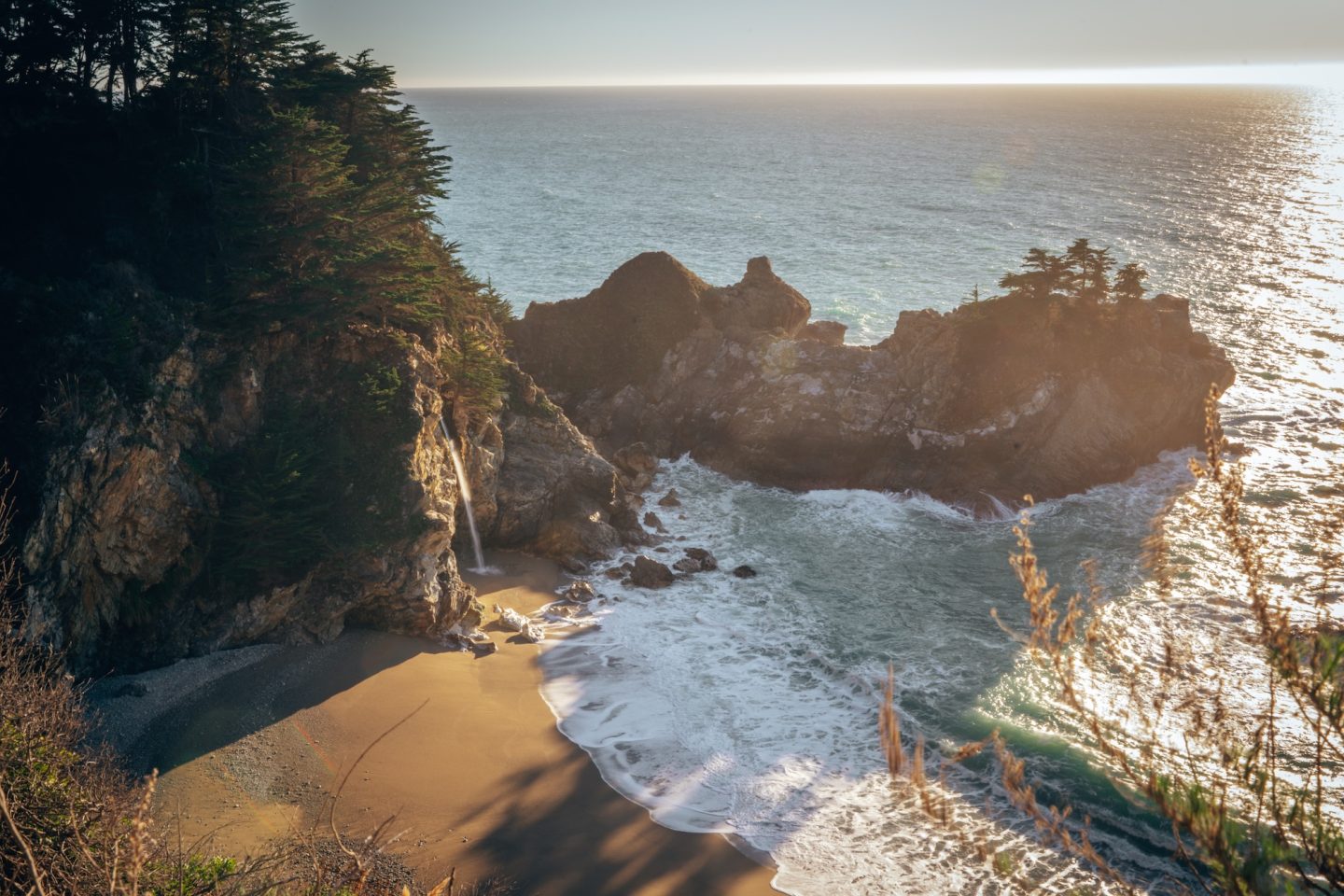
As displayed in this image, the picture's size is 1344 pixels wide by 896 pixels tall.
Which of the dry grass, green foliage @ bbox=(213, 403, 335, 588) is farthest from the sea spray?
green foliage @ bbox=(213, 403, 335, 588)

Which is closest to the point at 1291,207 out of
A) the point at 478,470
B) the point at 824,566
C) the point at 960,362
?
the point at 960,362

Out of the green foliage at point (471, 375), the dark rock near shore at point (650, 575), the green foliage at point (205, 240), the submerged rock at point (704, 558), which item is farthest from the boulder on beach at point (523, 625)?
the green foliage at point (471, 375)

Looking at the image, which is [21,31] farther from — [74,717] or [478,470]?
[74,717]

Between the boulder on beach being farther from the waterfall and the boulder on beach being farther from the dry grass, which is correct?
the dry grass

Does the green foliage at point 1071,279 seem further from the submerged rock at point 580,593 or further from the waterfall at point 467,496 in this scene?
the waterfall at point 467,496

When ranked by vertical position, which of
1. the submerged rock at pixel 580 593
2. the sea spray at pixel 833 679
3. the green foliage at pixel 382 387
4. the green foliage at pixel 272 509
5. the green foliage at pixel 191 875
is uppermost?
the green foliage at pixel 382 387

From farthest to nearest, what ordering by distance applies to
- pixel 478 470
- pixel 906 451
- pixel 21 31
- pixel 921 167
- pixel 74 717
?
pixel 921 167
pixel 906 451
pixel 478 470
pixel 21 31
pixel 74 717
